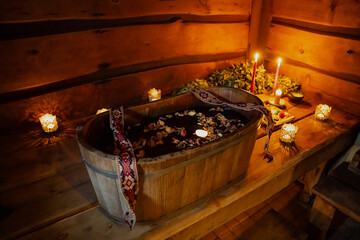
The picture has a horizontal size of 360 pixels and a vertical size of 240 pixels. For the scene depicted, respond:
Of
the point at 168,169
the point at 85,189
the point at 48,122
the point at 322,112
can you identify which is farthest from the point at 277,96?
the point at 48,122

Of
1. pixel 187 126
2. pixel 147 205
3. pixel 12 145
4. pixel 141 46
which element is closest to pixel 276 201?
pixel 187 126

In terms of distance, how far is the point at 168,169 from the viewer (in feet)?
4.46

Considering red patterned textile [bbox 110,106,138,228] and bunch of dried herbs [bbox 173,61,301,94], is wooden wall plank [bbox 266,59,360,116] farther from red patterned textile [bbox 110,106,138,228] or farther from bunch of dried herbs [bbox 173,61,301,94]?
red patterned textile [bbox 110,106,138,228]

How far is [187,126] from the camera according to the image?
6.44 ft

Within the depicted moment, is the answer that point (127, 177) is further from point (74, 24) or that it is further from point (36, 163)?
point (74, 24)

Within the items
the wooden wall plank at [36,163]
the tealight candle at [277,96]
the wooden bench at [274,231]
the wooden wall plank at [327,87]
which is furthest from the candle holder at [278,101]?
the wooden wall plank at [36,163]

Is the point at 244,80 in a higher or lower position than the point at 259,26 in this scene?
lower

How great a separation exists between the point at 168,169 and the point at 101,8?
1841 millimetres

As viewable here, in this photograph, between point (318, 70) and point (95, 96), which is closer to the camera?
point (95, 96)

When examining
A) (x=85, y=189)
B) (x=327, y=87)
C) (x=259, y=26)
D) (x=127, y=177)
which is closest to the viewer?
(x=127, y=177)

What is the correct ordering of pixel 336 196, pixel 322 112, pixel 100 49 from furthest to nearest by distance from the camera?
1. pixel 322 112
2. pixel 100 49
3. pixel 336 196

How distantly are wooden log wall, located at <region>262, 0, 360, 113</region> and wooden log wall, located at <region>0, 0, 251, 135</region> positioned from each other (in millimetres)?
520

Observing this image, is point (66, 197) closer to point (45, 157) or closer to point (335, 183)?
point (45, 157)

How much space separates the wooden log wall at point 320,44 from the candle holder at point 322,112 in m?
0.42
